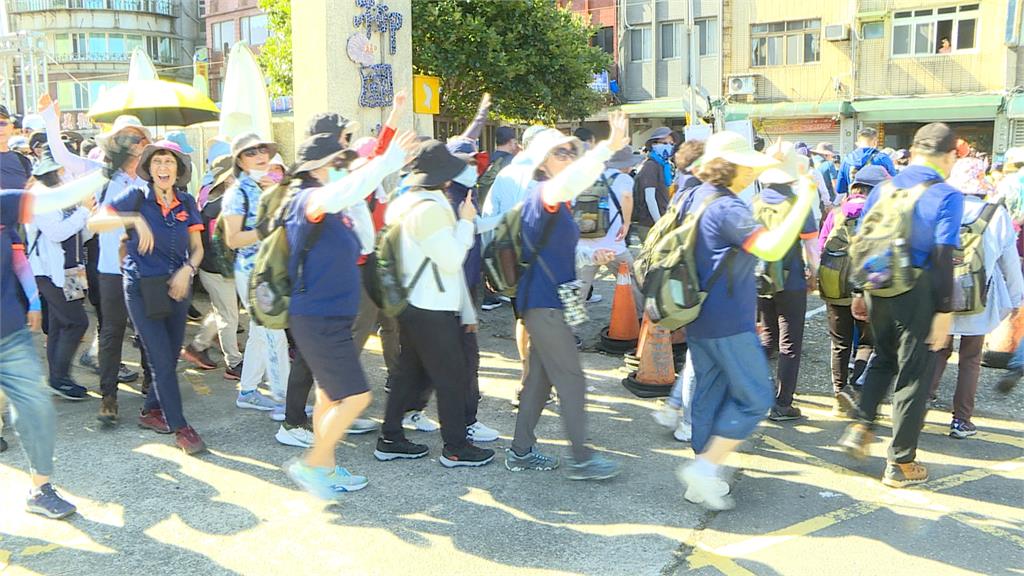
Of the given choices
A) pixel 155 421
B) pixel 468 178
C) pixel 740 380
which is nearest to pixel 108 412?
pixel 155 421

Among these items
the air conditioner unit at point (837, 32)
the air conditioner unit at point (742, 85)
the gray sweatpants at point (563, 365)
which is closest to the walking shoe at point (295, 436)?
the gray sweatpants at point (563, 365)

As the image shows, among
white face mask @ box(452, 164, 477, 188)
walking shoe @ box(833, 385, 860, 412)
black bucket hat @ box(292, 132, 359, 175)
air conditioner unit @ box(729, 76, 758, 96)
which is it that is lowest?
walking shoe @ box(833, 385, 860, 412)

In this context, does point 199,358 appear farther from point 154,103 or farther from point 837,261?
point 837,261

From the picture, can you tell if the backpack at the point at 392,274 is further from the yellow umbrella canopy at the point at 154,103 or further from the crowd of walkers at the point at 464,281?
the yellow umbrella canopy at the point at 154,103

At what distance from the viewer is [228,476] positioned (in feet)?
15.0

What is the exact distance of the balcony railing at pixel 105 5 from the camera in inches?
1820

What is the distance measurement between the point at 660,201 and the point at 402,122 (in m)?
2.83

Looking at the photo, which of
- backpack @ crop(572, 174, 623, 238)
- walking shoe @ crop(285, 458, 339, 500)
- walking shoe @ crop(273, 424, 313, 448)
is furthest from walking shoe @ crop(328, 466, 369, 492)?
backpack @ crop(572, 174, 623, 238)

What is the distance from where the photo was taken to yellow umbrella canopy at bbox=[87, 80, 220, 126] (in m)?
8.48

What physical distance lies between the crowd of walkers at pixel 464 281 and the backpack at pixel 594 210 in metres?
0.84

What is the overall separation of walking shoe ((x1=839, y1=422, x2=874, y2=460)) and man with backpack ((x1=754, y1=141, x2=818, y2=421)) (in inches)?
28.5

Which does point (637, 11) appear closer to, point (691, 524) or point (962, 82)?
point (962, 82)

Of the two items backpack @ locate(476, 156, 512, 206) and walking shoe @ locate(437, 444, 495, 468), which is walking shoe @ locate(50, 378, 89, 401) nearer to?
walking shoe @ locate(437, 444, 495, 468)

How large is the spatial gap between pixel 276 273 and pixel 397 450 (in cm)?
133
